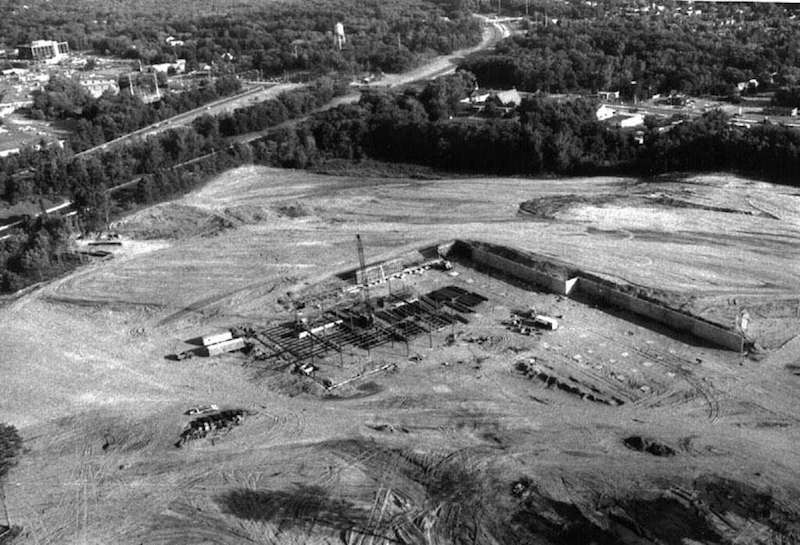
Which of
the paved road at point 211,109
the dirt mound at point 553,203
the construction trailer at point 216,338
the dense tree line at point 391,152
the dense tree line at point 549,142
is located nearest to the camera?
the construction trailer at point 216,338

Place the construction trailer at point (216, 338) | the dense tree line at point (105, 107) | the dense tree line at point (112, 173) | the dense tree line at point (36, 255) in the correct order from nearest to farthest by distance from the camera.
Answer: the construction trailer at point (216, 338) → the dense tree line at point (36, 255) → the dense tree line at point (112, 173) → the dense tree line at point (105, 107)

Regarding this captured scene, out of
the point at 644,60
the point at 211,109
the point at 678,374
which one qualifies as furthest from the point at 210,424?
the point at 644,60

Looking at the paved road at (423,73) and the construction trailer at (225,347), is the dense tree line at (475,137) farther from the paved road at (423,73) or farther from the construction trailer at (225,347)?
the construction trailer at (225,347)

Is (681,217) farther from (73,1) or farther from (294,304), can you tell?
(73,1)

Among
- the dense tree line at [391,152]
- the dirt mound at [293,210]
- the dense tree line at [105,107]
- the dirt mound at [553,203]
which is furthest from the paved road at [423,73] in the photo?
the dirt mound at [553,203]

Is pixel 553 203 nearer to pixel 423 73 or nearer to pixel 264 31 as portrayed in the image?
pixel 423 73
